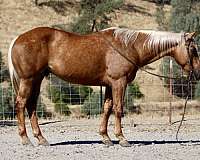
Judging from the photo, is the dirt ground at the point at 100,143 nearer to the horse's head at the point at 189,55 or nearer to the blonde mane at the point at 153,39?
the horse's head at the point at 189,55

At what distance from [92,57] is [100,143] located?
5.27ft

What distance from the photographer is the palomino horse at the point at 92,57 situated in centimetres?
966

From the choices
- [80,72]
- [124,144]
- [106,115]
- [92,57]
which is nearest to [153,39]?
Result: [92,57]

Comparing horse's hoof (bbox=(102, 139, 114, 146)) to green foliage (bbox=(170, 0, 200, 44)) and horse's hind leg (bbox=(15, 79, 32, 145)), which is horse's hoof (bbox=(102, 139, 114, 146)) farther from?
green foliage (bbox=(170, 0, 200, 44))

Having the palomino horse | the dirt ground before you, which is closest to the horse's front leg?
the palomino horse

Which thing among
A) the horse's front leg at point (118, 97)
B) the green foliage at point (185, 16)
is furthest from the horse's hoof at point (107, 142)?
the green foliage at point (185, 16)

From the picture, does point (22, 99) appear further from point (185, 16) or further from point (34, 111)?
point (185, 16)

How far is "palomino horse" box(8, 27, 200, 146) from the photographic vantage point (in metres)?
9.66

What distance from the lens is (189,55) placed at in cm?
976

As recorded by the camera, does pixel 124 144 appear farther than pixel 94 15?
No

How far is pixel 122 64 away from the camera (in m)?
9.67

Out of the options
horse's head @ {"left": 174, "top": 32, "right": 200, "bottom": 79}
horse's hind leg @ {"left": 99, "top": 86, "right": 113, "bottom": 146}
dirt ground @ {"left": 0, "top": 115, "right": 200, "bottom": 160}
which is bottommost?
dirt ground @ {"left": 0, "top": 115, "right": 200, "bottom": 160}

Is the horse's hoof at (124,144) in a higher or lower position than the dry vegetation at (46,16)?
lower

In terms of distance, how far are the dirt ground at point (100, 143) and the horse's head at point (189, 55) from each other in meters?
1.35
